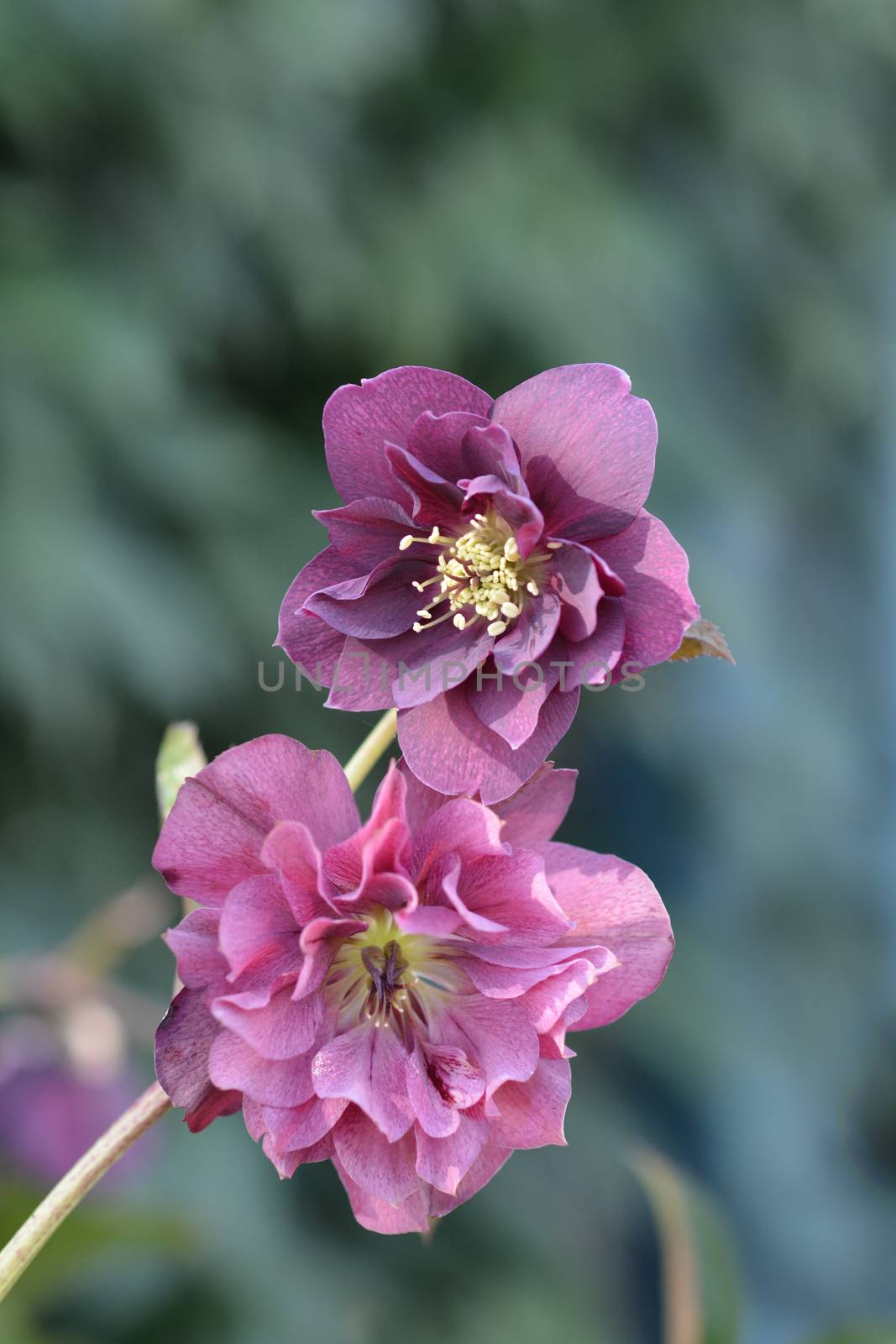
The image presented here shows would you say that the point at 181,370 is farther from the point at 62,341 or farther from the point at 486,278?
the point at 486,278

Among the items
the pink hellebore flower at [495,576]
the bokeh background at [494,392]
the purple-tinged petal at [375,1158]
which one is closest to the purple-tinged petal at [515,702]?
the pink hellebore flower at [495,576]

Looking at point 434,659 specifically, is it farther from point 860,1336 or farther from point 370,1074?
point 860,1336

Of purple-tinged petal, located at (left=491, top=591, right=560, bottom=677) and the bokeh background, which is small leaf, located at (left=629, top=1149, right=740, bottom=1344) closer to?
the bokeh background

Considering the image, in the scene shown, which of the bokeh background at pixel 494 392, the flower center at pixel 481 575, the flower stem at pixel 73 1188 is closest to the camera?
the flower stem at pixel 73 1188

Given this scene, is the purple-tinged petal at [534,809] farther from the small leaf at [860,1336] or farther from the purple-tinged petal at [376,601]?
the small leaf at [860,1336]

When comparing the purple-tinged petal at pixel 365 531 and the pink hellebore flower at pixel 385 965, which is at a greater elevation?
the purple-tinged petal at pixel 365 531
